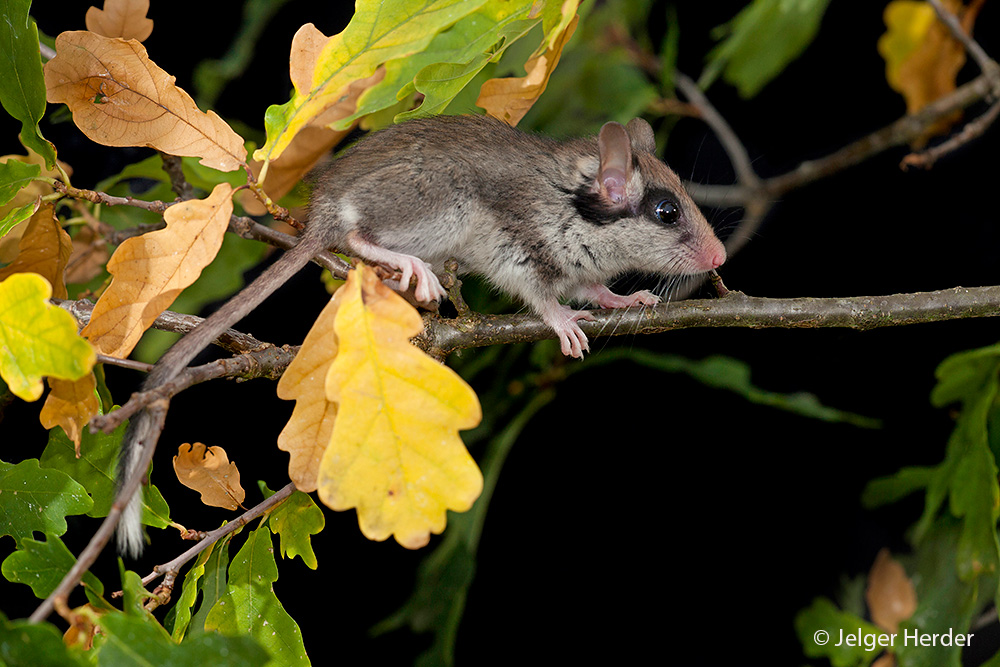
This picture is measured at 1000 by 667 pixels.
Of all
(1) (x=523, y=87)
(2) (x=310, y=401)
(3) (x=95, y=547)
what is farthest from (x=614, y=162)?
(3) (x=95, y=547)

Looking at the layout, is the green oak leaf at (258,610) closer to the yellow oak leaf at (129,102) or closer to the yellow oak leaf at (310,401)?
the yellow oak leaf at (310,401)

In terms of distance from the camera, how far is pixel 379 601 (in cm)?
259

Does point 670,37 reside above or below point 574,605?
above

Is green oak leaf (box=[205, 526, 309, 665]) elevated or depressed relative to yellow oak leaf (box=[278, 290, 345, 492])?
depressed

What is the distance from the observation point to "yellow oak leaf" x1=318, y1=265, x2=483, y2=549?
36.4 inches

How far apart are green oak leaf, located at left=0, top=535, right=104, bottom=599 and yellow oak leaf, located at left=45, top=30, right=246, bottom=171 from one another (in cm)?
58

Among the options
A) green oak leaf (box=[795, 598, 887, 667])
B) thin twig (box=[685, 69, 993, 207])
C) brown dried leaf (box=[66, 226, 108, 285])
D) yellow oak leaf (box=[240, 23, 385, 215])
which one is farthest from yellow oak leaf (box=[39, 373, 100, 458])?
green oak leaf (box=[795, 598, 887, 667])

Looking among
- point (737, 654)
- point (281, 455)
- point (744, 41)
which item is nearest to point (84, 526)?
point (281, 455)

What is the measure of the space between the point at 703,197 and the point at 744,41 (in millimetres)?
499

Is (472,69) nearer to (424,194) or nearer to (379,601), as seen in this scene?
(424,194)

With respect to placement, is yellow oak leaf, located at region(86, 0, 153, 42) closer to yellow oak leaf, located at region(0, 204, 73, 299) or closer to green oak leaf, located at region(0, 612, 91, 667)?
yellow oak leaf, located at region(0, 204, 73, 299)

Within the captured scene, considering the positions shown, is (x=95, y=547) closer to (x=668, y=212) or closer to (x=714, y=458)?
(x=668, y=212)

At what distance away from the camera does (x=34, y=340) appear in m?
0.91

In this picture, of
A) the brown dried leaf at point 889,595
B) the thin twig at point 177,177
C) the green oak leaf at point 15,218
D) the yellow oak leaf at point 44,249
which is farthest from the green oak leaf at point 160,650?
the brown dried leaf at point 889,595
